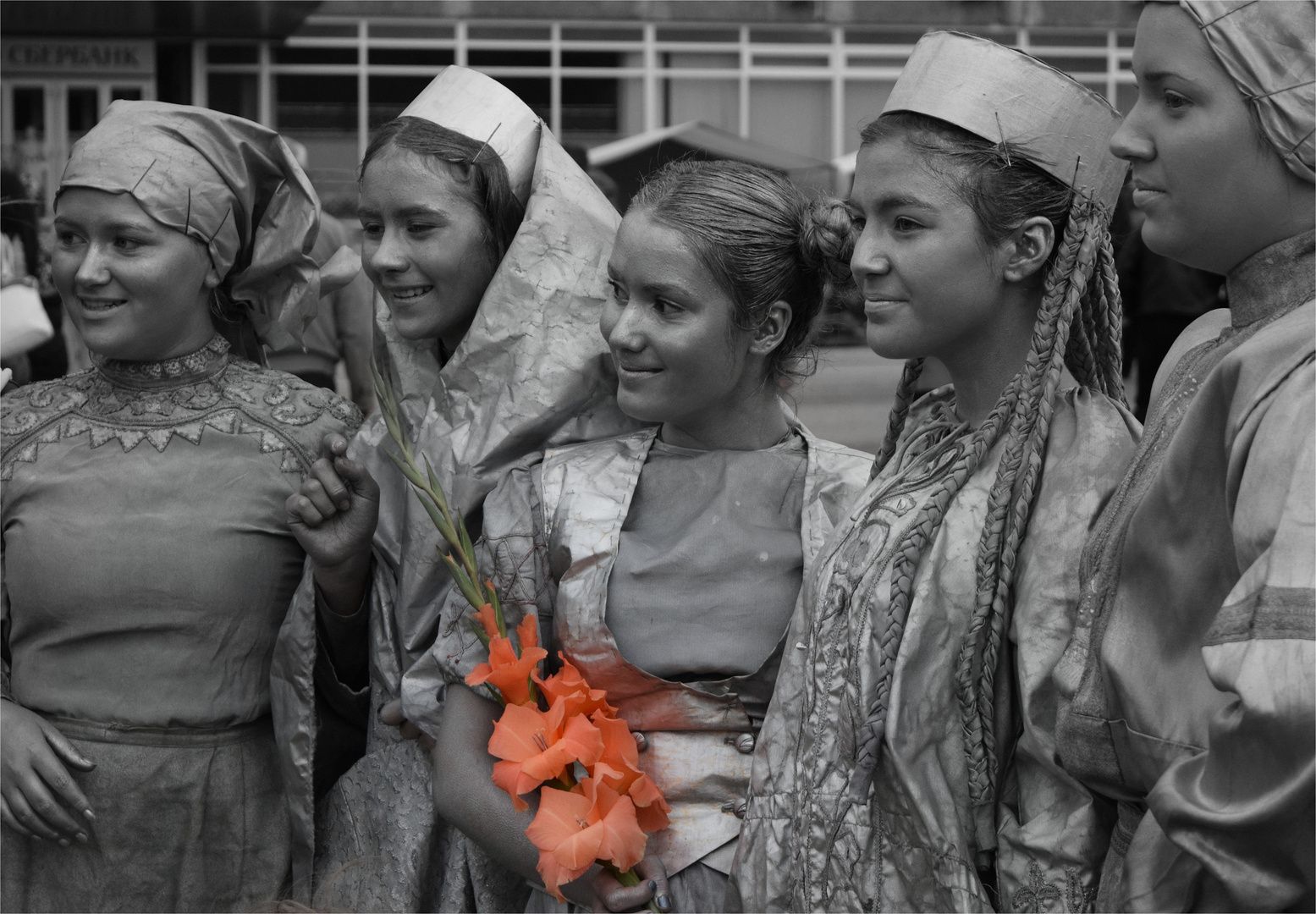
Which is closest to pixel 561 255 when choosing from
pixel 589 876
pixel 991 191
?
pixel 991 191

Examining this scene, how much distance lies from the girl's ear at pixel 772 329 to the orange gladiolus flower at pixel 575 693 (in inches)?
25.7

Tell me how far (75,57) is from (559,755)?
15.1m

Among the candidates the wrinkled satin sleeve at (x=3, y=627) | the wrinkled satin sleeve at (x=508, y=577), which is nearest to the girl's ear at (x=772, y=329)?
the wrinkled satin sleeve at (x=508, y=577)

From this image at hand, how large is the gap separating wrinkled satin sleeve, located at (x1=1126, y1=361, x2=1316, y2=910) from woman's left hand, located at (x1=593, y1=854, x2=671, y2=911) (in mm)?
853

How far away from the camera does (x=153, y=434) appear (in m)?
2.70

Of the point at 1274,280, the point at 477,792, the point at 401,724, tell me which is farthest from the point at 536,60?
the point at 1274,280

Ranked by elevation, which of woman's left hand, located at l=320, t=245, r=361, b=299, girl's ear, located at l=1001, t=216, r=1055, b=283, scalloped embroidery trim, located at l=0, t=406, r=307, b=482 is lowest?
scalloped embroidery trim, located at l=0, t=406, r=307, b=482

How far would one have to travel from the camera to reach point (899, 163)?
1887 mm

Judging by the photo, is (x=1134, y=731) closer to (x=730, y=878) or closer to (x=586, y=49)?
(x=730, y=878)

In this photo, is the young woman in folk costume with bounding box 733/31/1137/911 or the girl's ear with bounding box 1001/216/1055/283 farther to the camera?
the girl's ear with bounding box 1001/216/1055/283

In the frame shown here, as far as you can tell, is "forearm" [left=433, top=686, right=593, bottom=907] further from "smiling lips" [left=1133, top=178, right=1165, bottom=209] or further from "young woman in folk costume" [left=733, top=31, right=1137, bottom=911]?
"smiling lips" [left=1133, top=178, right=1165, bottom=209]

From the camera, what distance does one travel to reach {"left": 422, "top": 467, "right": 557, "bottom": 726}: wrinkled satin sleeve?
2240mm

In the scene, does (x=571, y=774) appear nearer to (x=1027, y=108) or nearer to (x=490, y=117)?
(x=1027, y=108)

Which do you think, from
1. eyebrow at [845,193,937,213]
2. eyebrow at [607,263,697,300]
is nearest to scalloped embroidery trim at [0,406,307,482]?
eyebrow at [607,263,697,300]
